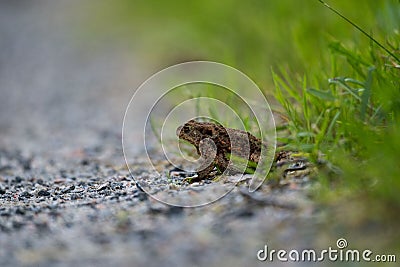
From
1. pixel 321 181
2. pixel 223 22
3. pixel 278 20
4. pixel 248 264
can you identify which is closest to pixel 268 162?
pixel 321 181

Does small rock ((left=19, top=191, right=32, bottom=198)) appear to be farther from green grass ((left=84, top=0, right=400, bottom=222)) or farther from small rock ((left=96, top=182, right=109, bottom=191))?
green grass ((left=84, top=0, right=400, bottom=222))

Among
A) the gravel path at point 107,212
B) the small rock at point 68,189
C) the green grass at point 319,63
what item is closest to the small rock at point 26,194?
the gravel path at point 107,212

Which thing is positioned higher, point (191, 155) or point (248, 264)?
point (191, 155)

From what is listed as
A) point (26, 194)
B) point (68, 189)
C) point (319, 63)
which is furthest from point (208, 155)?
point (319, 63)

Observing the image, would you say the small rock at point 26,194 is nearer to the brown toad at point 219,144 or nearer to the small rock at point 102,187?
the small rock at point 102,187

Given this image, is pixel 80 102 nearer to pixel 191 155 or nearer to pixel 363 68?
pixel 191 155

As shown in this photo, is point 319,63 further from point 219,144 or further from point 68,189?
point 68,189

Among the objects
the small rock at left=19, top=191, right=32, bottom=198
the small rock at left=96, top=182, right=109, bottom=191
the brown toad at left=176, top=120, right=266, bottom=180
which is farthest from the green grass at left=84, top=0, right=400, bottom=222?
the small rock at left=19, top=191, right=32, bottom=198
